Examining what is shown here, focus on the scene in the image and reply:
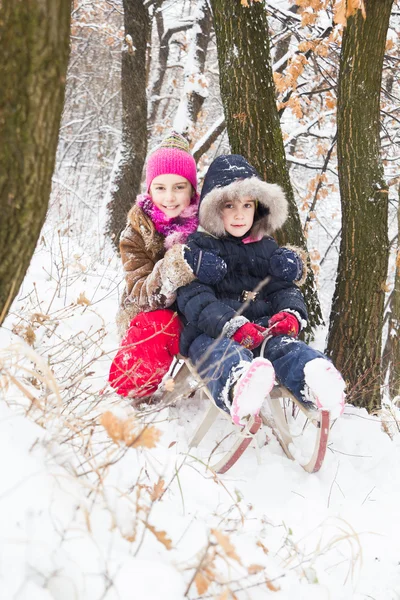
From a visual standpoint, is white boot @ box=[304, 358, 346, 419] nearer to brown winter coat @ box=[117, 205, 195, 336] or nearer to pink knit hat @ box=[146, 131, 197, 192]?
brown winter coat @ box=[117, 205, 195, 336]

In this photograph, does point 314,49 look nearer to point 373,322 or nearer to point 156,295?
point 373,322

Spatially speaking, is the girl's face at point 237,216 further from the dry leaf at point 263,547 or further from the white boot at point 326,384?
the dry leaf at point 263,547

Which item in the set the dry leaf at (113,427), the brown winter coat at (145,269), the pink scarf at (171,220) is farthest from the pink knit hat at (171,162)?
the dry leaf at (113,427)

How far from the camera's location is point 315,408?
237 cm

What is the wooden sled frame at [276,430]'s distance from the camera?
221cm

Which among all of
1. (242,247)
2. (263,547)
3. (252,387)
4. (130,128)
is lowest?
(263,547)

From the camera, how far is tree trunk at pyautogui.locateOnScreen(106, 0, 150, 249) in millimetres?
6262

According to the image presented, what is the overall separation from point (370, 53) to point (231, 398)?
8.24ft

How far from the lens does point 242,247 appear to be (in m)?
2.97

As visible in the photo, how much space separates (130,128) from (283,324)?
4594 mm

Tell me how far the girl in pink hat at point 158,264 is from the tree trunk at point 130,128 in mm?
3086

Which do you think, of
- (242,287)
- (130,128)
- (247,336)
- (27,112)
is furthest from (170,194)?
(130,128)

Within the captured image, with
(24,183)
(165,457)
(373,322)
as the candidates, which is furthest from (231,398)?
(373,322)

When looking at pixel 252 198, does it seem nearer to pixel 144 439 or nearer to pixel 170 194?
pixel 170 194
